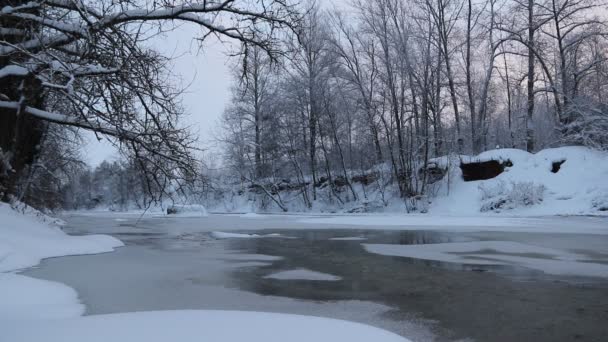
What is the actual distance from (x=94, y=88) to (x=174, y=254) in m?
3.68

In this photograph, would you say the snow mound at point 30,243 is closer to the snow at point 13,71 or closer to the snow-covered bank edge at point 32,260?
the snow-covered bank edge at point 32,260

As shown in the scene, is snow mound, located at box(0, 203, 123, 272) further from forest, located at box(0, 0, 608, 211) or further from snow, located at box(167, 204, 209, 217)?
snow, located at box(167, 204, 209, 217)

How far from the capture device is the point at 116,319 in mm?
4273

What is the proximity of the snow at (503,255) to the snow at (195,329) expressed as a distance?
435 centimetres

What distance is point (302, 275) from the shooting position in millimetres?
7148

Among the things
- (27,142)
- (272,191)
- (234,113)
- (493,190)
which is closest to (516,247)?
(27,142)

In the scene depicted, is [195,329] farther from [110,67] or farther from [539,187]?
[539,187]

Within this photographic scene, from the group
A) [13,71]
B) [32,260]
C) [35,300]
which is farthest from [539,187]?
[35,300]

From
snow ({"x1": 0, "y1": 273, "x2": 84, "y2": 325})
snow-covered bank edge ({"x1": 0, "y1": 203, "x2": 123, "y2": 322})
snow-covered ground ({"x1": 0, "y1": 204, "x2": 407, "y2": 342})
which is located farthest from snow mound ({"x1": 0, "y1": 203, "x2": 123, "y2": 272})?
snow-covered ground ({"x1": 0, "y1": 204, "x2": 407, "y2": 342})

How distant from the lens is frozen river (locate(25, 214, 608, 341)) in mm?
4426

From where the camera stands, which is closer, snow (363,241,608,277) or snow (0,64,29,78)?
snow (363,241,608,277)

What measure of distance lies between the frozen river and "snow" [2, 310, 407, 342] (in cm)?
39

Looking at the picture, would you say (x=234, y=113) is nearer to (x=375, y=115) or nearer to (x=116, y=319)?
(x=375, y=115)

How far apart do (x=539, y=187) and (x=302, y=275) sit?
19826 mm
